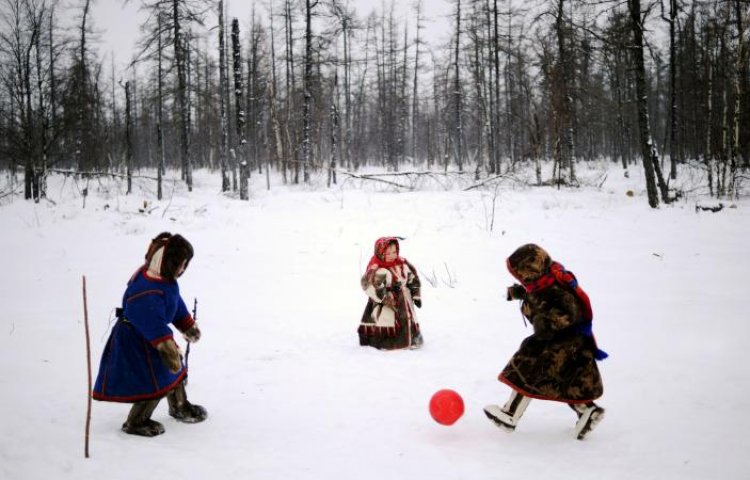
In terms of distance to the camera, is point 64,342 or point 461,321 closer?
point 64,342

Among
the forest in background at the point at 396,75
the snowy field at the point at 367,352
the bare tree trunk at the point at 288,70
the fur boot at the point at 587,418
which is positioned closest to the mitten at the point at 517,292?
the fur boot at the point at 587,418

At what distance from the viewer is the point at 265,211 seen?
1519cm

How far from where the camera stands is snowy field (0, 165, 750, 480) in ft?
9.72

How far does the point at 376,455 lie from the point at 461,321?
380 cm

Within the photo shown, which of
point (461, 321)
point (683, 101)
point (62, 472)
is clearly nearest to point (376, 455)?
point (62, 472)

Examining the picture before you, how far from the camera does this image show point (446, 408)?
332 centimetres

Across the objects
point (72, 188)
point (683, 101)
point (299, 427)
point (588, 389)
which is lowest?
point (299, 427)

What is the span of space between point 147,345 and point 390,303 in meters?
2.94

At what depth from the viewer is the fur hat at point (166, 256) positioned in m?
3.26

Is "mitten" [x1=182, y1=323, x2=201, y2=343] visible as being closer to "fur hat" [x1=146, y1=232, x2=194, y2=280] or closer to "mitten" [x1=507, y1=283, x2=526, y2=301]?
"fur hat" [x1=146, y1=232, x2=194, y2=280]

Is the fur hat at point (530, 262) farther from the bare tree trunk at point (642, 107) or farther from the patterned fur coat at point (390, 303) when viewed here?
the bare tree trunk at point (642, 107)

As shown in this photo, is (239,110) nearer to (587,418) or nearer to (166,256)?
(166,256)

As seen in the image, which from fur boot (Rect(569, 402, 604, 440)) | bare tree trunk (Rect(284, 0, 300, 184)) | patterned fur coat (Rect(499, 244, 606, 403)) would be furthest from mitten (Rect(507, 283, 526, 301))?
bare tree trunk (Rect(284, 0, 300, 184))

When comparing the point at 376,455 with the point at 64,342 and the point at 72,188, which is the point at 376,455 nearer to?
the point at 64,342
